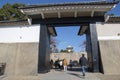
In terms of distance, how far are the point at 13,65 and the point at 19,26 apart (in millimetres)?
3267

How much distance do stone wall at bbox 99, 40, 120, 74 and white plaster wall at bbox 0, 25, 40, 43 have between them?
5.19 meters

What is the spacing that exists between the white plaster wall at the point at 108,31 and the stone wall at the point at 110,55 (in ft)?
1.12

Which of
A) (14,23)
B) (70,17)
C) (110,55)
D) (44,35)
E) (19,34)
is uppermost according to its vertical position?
(70,17)

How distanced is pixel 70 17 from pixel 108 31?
3182mm

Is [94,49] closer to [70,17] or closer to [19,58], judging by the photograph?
[70,17]

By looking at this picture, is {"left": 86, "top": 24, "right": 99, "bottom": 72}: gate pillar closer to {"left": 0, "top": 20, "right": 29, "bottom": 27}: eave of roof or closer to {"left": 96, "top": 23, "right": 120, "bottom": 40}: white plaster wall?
{"left": 96, "top": 23, "right": 120, "bottom": 40}: white plaster wall

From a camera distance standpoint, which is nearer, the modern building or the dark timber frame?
the modern building

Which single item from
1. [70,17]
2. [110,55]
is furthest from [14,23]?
[110,55]

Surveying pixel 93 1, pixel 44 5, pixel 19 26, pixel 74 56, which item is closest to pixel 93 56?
pixel 93 1

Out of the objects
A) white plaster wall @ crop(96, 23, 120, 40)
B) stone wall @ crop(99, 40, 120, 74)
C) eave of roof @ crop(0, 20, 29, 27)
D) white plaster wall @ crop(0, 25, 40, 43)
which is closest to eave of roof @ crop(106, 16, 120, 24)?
white plaster wall @ crop(96, 23, 120, 40)

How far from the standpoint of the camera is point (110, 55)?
43.8 ft

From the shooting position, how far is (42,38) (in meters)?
14.5

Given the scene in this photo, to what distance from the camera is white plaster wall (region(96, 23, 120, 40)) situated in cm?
1402

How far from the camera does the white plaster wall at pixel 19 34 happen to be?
14.5 meters
